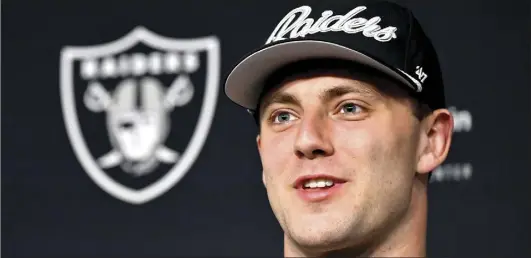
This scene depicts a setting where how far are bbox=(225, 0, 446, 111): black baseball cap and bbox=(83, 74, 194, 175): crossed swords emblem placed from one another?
0.66 metres

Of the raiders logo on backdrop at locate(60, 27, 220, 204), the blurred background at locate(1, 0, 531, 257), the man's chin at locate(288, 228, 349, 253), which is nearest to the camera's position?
the man's chin at locate(288, 228, 349, 253)

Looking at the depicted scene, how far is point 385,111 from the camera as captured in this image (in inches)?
43.6

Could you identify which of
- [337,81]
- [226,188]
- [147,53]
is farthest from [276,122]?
[147,53]

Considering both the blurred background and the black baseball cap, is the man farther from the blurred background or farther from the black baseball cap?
the blurred background

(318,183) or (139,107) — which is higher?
(139,107)

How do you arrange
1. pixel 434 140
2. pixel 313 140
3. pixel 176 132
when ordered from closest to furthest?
pixel 313 140
pixel 434 140
pixel 176 132

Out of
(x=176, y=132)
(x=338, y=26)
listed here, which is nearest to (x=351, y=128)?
(x=338, y=26)

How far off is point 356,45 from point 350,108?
77 mm

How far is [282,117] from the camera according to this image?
3.79 feet

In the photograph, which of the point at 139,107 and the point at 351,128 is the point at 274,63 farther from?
the point at 139,107

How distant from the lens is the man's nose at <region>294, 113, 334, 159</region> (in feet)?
3.52

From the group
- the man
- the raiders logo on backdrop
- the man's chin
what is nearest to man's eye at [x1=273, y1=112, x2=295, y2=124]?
the man

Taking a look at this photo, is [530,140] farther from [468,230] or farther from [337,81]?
[337,81]

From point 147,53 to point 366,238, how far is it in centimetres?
90
